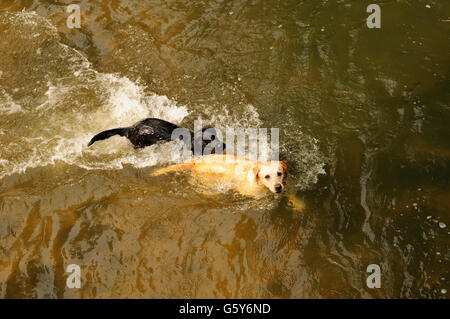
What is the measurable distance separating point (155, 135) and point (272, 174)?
1871 mm

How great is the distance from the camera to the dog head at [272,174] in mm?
5285

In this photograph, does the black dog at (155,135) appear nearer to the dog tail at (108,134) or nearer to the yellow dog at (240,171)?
the dog tail at (108,134)

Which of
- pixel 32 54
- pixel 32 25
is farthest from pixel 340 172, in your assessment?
pixel 32 25

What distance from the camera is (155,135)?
5988 millimetres

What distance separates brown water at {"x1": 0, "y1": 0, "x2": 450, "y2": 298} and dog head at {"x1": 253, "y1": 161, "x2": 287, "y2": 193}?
46cm

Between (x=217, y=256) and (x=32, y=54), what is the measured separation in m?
5.58

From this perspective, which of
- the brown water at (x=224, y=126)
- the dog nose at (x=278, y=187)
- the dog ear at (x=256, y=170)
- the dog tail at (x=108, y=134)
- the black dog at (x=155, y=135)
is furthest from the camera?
the black dog at (x=155, y=135)

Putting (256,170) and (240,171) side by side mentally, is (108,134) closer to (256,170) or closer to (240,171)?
(240,171)

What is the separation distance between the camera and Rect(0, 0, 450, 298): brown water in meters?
5.03

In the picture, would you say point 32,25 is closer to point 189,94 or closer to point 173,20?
point 173,20

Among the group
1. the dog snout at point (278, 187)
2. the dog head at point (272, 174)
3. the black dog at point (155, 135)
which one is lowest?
the dog snout at point (278, 187)

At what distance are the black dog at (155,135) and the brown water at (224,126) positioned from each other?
0.25 meters

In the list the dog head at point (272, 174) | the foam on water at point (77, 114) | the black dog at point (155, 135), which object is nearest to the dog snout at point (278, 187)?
the dog head at point (272, 174)

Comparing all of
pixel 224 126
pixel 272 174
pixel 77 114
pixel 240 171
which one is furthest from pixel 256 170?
pixel 77 114
